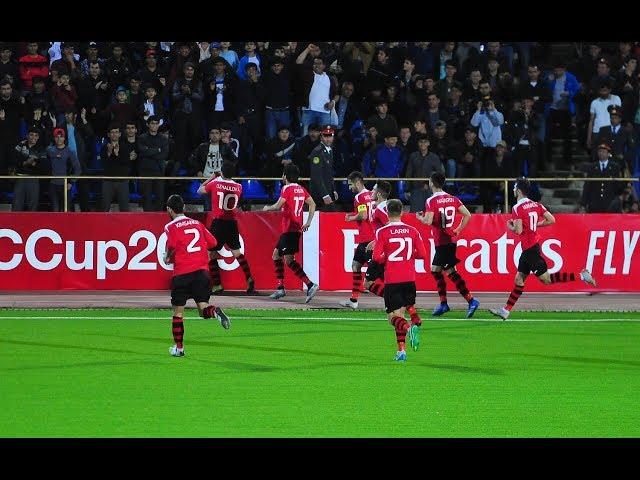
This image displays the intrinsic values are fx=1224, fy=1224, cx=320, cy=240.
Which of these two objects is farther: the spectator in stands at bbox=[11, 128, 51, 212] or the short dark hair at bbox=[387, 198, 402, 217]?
the spectator in stands at bbox=[11, 128, 51, 212]


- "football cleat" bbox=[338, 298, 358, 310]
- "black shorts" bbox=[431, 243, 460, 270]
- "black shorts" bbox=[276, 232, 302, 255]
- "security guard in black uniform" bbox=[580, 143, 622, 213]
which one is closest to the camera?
"black shorts" bbox=[431, 243, 460, 270]

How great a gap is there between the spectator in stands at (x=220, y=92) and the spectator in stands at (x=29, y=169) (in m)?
3.62

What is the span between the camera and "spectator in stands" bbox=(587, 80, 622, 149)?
88.0 feet

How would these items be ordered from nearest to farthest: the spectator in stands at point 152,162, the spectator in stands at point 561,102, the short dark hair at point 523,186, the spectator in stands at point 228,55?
1. the short dark hair at point 523,186
2. the spectator in stands at point 152,162
3. the spectator in stands at point 228,55
4. the spectator in stands at point 561,102

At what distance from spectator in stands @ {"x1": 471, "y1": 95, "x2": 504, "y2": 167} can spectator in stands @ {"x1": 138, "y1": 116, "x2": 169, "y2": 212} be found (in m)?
6.81

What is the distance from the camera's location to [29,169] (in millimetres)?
24938

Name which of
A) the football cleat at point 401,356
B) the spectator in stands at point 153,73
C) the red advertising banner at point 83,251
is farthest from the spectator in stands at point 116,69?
the football cleat at point 401,356

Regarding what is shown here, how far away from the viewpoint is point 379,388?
13.1 meters

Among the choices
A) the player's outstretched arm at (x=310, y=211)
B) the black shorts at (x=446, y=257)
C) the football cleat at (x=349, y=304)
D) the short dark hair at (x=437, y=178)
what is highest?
the short dark hair at (x=437, y=178)

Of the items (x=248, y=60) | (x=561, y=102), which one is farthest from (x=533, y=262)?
(x=248, y=60)

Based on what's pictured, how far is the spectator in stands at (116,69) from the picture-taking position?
2645 centimetres

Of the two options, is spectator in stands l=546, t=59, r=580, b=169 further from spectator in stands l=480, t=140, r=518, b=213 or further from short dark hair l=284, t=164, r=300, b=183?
short dark hair l=284, t=164, r=300, b=183

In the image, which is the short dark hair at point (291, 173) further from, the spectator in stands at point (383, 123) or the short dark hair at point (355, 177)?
the spectator in stands at point (383, 123)

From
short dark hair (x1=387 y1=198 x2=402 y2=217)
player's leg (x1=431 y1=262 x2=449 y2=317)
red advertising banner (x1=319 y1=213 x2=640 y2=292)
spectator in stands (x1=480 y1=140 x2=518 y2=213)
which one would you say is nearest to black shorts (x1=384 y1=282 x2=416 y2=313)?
short dark hair (x1=387 y1=198 x2=402 y2=217)
